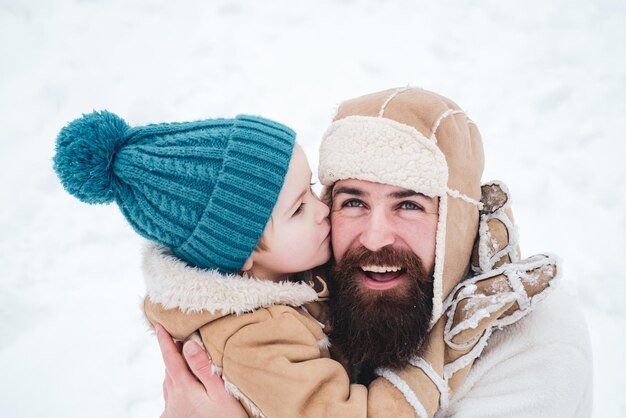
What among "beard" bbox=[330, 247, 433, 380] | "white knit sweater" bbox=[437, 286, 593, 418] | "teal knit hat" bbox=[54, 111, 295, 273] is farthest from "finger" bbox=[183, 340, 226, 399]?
"white knit sweater" bbox=[437, 286, 593, 418]

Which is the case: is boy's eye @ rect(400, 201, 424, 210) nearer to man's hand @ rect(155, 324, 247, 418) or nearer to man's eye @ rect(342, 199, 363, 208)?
man's eye @ rect(342, 199, 363, 208)

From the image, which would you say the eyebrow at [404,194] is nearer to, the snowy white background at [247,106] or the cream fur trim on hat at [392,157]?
the cream fur trim on hat at [392,157]

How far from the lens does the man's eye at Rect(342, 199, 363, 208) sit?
209 centimetres

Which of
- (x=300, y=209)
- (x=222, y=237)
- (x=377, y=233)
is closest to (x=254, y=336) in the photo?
(x=222, y=237)

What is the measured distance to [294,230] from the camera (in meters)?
1.89

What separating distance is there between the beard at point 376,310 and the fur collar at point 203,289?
0.30 metres

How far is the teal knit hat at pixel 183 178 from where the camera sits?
165cm

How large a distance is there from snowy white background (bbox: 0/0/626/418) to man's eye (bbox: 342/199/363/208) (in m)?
2.19

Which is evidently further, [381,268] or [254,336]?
[381,268]

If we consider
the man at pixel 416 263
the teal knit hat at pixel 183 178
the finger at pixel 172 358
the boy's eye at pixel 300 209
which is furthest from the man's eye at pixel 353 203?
the finger at pixel 172 358

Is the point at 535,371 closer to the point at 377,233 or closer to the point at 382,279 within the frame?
the point at 382,279

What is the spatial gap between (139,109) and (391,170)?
173 inches

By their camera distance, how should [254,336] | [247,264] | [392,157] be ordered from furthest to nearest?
[392,157], [247,264], [254,336]

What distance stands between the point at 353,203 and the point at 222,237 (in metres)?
0.63
